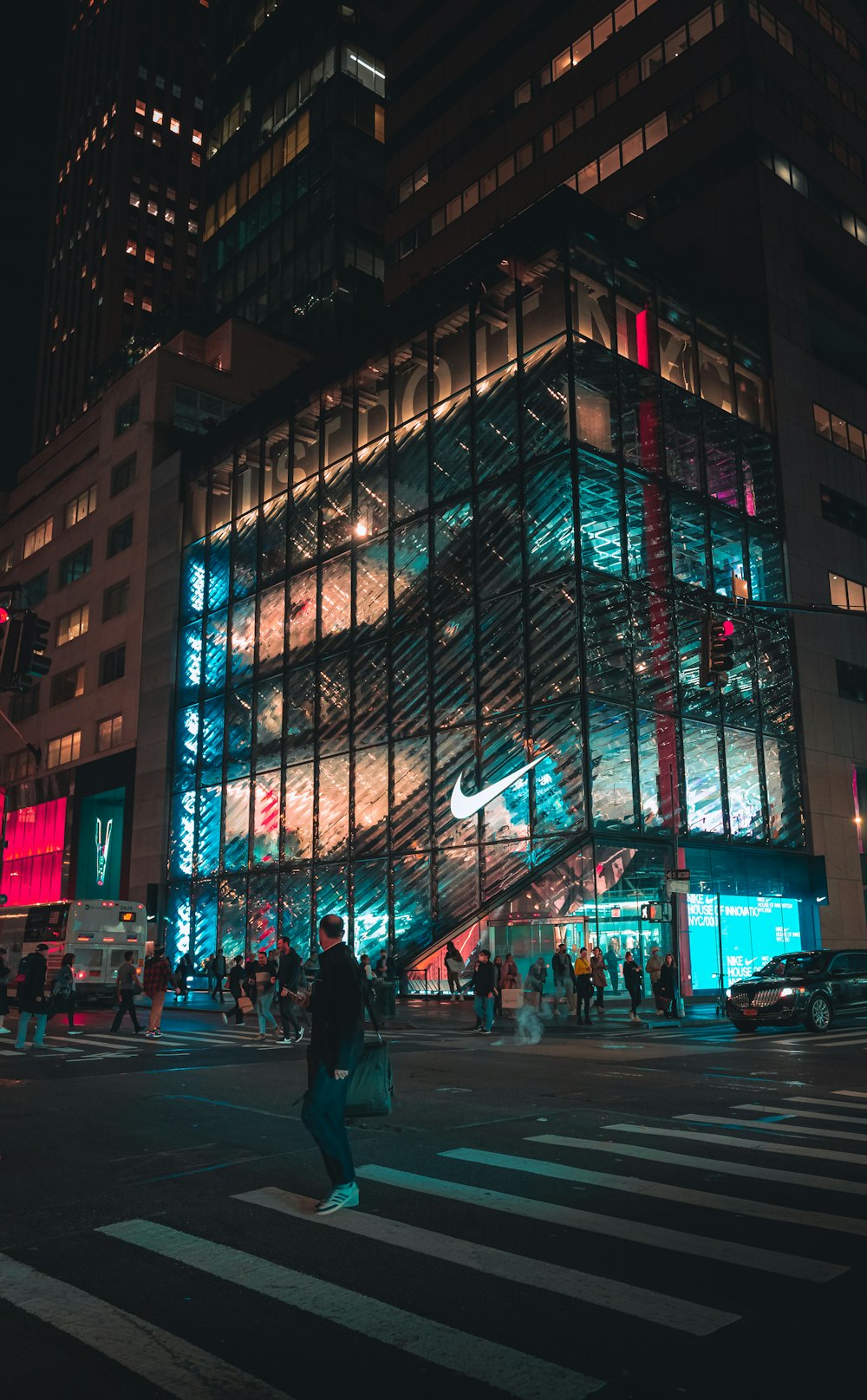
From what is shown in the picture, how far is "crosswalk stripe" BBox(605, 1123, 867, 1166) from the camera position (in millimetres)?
8473

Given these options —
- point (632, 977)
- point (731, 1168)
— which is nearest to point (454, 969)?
point (632, 977)

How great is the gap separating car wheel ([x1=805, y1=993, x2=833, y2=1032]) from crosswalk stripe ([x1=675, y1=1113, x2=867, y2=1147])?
11.4 meters

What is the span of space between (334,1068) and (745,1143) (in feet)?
14.3

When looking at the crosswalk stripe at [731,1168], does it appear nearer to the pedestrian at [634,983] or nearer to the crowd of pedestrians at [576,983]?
the crowd of pedestrians at [576,983]

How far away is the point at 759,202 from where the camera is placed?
4212 cm

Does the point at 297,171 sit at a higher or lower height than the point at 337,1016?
higher

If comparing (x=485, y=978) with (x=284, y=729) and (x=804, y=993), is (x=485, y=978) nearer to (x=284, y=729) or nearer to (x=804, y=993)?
(x=804, y=993)

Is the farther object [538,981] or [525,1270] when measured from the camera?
[538,981]

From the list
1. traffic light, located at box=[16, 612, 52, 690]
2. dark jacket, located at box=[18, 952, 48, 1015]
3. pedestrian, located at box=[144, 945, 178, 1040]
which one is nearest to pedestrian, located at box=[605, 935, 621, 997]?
pedestrian, located at box=[144, 945, 178, 1040]

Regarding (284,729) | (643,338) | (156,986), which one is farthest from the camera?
(284,729)

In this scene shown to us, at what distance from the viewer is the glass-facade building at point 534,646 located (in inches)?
1314

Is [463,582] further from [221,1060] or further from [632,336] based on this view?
[221,1060]

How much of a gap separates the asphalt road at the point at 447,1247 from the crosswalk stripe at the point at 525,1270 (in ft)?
0.07

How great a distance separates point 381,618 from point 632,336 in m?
13.9
